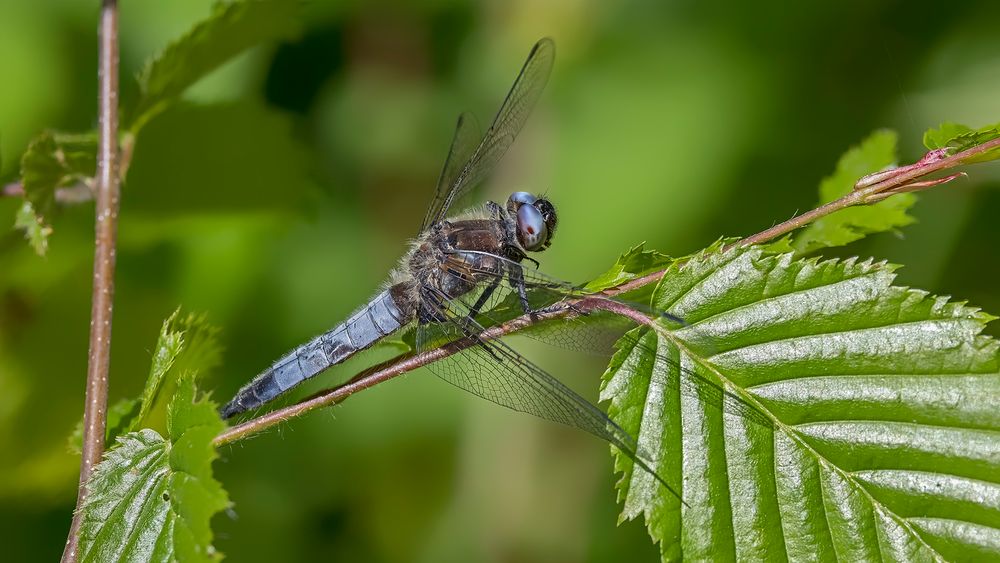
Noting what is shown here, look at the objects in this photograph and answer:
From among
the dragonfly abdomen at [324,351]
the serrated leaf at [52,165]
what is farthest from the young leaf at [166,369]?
the serrated leaf at [52,165]

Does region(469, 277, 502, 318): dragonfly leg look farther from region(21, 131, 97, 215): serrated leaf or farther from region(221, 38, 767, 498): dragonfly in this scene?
region(21, 131, 97, 215): serrated leaf

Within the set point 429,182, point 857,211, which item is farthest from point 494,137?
point 857,211

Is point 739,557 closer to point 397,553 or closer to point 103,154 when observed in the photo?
point 103,154

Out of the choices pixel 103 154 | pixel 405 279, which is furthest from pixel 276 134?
pixel 103 154

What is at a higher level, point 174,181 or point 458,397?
point 174,181

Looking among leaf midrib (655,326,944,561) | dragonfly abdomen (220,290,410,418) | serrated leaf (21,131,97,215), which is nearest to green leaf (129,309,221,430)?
dragonfly abdomen (220,290,410,418)

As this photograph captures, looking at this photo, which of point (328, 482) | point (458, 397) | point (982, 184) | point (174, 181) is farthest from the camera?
point (458, 397)

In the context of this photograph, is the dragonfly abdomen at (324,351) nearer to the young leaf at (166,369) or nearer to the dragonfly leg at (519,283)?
the young leaf at (166,369)
